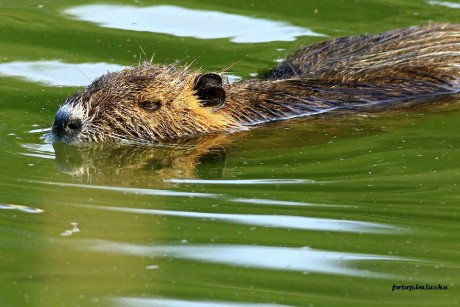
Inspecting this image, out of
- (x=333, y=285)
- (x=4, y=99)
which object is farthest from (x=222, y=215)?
(x=4, y=99)

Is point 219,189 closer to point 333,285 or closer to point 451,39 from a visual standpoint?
point 333,285

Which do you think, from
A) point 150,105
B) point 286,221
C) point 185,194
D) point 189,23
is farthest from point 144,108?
point 189,23

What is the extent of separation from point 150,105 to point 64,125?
2.40ft

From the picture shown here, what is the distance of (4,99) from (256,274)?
425 cm

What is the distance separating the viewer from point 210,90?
792 cm

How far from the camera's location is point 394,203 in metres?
5.69

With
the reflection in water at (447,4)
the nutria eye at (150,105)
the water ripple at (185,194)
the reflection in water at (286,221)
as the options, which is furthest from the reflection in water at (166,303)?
the reflection in water at (447,4)

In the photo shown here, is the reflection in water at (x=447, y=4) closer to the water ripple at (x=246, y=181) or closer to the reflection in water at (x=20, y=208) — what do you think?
the water ripple at (x=246, y=181)

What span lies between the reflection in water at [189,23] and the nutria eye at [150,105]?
2546 mm

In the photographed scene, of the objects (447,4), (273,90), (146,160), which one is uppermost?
(447,4)

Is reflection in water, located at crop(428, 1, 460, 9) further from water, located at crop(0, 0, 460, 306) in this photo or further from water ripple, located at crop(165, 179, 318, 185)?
water ripple, located at crop(165, 179, 318, 185)

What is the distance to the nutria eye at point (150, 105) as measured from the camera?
25.3 feet

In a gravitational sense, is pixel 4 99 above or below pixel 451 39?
below

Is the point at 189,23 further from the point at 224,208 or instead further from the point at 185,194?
the point at 224,208
